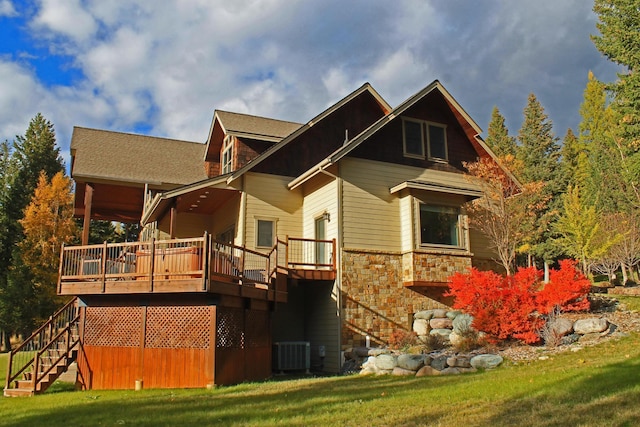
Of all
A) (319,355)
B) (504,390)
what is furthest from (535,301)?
(319,355)

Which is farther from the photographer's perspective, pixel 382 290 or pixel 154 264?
pixel 382 290

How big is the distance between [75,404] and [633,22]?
67.8ft

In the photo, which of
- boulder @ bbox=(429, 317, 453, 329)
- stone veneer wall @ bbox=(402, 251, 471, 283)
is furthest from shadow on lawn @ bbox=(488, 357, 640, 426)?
stone veneer wall @ bbox=(402, 251, 471, 283)

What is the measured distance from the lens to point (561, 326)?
13.4m

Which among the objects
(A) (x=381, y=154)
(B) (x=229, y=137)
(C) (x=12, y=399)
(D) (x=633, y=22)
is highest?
(D) (x=633, y=22)

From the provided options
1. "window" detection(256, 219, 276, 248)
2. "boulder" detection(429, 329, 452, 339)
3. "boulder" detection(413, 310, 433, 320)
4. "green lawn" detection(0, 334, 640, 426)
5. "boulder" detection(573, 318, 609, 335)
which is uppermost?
"window" detection(256, 219, 276, 248)

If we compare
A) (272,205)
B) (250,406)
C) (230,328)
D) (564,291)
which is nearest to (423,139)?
(272,205)

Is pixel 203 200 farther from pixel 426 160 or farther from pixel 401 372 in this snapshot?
pixel 401 372

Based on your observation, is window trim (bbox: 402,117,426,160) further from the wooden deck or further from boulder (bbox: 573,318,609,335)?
boulder (bbox: 573,318,609,335)

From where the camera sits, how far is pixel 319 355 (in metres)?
17.1

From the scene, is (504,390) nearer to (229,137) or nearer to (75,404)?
(75,404)

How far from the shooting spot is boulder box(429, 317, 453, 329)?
16609 millimetres

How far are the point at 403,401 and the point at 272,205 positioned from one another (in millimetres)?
10992

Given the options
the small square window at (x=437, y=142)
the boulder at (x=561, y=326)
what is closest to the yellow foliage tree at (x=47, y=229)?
the small square window at (x=437, y=142)
